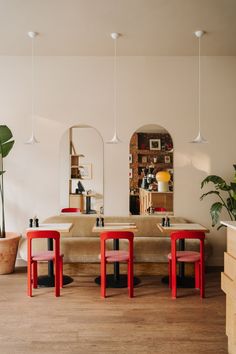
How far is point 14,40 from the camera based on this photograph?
223 inches

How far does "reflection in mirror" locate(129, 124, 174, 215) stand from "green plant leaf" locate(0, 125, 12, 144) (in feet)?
6.54

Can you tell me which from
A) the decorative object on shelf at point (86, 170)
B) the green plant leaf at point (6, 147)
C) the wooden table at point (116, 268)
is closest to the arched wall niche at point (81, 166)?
the decorative object on shelf at point (86, 170)

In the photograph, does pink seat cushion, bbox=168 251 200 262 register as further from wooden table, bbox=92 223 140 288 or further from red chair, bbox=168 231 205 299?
wooden table, bbox=92 223 140 288

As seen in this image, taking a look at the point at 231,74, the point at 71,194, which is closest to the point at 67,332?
the point at 71,194

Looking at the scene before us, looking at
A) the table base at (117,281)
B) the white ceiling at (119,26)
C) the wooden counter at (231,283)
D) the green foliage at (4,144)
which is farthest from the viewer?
the green foliage at (4,144)

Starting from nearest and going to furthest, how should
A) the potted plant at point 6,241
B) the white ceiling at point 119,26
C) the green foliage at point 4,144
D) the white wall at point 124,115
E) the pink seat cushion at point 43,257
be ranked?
1. the white ceiling at point 119,26
2. the pink seat cushion at point 43,257
3. the potted plant at point 6,241
4. the green foliage at point 4,144
5. the white wall at point 124,115

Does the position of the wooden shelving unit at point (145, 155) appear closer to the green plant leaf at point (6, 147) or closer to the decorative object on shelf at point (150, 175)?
the decorative object on shelf at point (150, 175)

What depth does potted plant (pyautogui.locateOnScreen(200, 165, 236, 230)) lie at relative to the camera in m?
5.72

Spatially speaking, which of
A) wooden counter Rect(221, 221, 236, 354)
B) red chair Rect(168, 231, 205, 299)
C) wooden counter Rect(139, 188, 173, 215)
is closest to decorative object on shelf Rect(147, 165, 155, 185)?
wooden counter Rect(139, 188, 173, 215)

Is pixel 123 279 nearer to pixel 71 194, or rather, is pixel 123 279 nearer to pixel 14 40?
pixel 71 194

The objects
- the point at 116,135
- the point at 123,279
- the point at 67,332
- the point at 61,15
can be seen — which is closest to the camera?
the point at 67,332

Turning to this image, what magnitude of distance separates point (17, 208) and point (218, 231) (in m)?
3.42

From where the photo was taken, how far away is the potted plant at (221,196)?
18.8ft

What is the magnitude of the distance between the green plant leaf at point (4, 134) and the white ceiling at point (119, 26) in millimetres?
Answer: 1294
